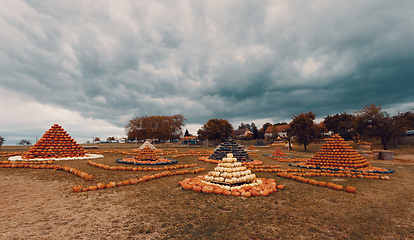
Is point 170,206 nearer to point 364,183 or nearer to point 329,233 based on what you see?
point 329,233

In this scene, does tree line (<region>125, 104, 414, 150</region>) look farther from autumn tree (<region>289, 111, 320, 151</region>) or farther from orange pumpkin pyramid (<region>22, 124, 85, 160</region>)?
orange pumpkin pyramid (<region>22, 124, 85, 160</region>)

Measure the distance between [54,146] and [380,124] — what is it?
4534cm

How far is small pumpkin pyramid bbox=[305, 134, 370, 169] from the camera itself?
14.1m

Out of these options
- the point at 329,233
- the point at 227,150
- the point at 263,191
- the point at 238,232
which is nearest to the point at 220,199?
the point at 263,191

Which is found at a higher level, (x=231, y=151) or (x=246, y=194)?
(x=231, y=151)

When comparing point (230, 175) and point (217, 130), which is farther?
point (217, 130)

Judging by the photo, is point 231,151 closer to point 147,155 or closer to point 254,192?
point 147,155

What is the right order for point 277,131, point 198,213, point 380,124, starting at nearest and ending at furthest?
point 198,213
point 380,124
point 277,131

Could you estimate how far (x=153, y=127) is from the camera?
65.6 m

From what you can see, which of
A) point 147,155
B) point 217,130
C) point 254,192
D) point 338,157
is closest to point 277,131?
point 217,130

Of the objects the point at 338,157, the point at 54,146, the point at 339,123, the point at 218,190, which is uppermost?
the point at 339,123

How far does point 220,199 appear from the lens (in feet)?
23.3

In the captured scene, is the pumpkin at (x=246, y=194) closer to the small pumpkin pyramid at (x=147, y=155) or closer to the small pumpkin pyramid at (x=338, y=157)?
the small pumpkin pyramid at (x=338, y=157)

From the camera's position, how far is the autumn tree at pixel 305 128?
36406 millimetres
